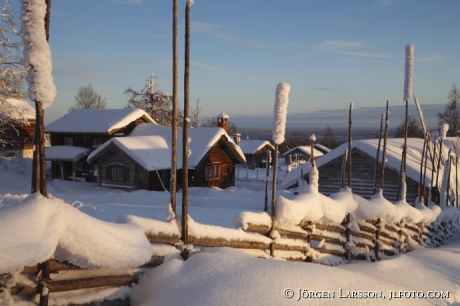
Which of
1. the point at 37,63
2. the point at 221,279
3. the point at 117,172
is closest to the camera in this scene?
the point at 37,63

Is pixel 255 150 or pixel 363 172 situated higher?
pixel 363 172

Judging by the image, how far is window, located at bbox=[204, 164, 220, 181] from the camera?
82.8ft

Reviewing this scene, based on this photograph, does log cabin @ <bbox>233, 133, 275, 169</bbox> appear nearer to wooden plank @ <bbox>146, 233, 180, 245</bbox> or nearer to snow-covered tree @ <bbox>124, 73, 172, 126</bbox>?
snow-covered tree @ <bbox>124, 73, 172, 126</bbox>

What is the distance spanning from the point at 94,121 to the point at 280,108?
979 inches

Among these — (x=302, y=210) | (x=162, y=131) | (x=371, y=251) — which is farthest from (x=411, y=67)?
(x=162, y=131)

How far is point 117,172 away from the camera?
22.8 metres

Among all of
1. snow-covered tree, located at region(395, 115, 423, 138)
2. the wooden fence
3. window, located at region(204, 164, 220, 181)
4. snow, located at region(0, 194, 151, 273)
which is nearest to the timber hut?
A: the wooden fence

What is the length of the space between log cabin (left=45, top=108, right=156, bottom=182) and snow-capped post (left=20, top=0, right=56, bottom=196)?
2397 cm

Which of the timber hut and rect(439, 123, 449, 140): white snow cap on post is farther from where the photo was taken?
the timber hut

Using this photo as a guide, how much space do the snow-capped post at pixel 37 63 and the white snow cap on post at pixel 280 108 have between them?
3130 millimetres

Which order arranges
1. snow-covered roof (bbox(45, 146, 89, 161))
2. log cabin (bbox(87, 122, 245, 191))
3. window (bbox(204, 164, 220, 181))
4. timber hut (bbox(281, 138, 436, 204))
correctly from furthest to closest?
snow-covered roof (bbox(45, 146, 89, 161))
window (bbox(204, 164, 220, 181))
log cabin (bbox(87, 122, 245, 191))
timber hut (bbox(281, 138, 436, 204))

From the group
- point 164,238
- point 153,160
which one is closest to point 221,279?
point 164,238

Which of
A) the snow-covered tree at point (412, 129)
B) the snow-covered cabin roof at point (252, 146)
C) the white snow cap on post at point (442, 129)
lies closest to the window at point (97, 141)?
the snow-covered cabin roof at point (252, 146)

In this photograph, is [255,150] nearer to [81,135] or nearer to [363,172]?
[81,135]
